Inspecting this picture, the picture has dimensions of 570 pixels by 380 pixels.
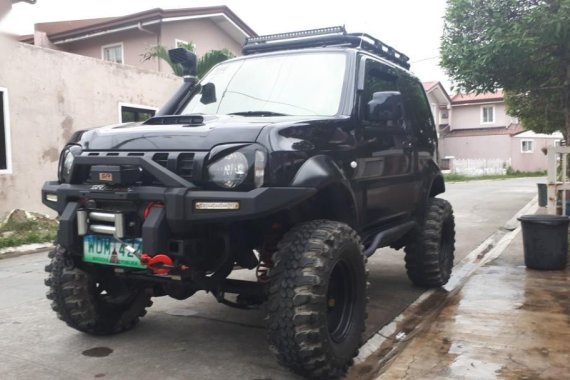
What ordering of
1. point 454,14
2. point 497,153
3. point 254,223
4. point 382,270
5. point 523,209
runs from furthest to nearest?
point 497,153 < point 523,209 < point 454,14 < point 382,270 < point 254,223

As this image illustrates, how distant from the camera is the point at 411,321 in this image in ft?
16.6

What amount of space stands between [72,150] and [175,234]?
3.51 ft

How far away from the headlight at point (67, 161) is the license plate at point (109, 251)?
1.57ft

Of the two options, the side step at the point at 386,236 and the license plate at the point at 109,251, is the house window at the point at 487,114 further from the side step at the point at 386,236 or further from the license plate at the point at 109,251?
the license plate at the point at 109,251

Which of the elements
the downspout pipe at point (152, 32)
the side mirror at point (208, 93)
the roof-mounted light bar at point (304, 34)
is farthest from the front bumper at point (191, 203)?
the downspout pipe at point (152, 32)

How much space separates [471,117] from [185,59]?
41541 mm

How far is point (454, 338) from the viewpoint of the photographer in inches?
174

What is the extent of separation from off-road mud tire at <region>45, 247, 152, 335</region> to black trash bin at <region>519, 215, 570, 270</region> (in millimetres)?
4882

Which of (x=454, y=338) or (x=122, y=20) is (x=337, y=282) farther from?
(x=122, y=20)

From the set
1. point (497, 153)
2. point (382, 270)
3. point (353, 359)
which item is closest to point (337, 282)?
point (353, 359)

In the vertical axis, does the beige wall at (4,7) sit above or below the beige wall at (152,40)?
below

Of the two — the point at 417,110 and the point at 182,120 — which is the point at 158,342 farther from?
the point at 417,110

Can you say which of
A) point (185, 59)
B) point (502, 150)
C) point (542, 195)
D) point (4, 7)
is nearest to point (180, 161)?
point (185, 59)

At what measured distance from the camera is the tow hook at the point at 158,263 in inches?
129
